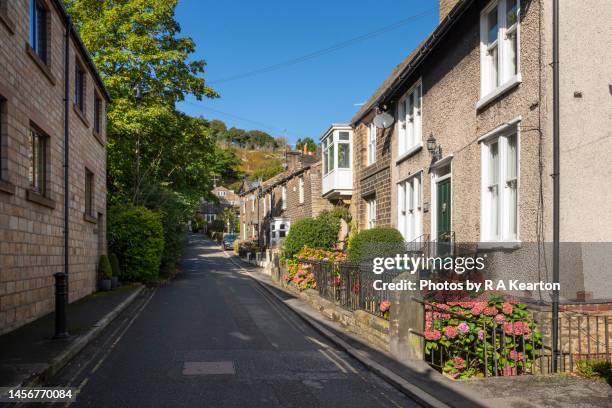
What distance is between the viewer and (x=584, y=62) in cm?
916

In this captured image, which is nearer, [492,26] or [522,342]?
[522,342]

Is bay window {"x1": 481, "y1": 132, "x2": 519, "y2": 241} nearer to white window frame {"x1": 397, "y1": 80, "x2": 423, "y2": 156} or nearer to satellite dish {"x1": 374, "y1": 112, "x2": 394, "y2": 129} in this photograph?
white window frame {"x1": 397, "y1": 80, "x2": 423, "y2": 156}

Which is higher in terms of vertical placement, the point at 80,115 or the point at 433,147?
the point at 80,115

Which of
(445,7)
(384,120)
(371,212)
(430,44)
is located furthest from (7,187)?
(371,212)

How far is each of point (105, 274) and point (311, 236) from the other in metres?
8.26

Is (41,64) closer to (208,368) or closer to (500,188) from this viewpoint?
(208,368)

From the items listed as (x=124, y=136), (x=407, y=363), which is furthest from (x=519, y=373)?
(x=124, y=136)

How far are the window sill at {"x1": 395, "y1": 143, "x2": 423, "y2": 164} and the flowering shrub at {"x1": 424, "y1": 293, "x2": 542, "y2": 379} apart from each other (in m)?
7.60

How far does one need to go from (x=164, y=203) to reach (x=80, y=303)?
46.5ft

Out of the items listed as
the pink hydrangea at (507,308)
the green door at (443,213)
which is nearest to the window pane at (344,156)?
the green door at (443,213)

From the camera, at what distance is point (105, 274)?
65.0 feet

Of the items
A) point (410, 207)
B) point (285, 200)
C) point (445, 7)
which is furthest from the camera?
point (285, 200)

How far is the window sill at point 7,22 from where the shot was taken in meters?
9.99

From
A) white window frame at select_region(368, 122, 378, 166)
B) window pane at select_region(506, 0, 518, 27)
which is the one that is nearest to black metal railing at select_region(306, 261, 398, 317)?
window pane at select_region(506, 0, 518, 27)
